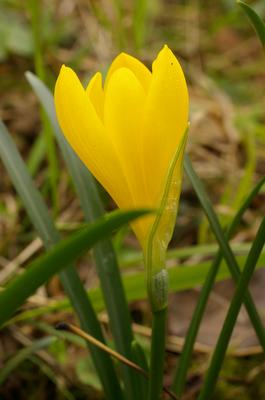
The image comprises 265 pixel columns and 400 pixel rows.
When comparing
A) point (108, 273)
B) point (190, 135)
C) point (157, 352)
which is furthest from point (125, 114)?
point (190, 135)

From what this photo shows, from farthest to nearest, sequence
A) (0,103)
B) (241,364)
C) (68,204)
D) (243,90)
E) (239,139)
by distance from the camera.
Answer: (243,90) < (0,103) < (239,139) < (68,204) < (241,364)

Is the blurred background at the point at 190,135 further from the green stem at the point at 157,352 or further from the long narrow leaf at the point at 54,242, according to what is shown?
the green stem at the point at 157,352

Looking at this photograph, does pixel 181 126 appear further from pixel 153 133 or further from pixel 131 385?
pixel 131 385

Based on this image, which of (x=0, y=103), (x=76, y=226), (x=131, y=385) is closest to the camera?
(x=131, y=385)

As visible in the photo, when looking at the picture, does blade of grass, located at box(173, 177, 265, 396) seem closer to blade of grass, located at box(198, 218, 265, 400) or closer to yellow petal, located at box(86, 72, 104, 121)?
blade of grass, located at box(198, 218, 265, 400)

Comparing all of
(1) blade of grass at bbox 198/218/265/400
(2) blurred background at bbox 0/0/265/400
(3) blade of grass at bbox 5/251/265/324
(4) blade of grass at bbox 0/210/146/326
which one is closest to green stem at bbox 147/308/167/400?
(1) blade of grass at bbox 198/218/265/400

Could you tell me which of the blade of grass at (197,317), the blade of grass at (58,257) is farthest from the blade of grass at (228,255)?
the blade of grass at (58,257)

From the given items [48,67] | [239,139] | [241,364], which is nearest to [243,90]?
[239,139]

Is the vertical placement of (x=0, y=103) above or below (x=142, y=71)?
below
